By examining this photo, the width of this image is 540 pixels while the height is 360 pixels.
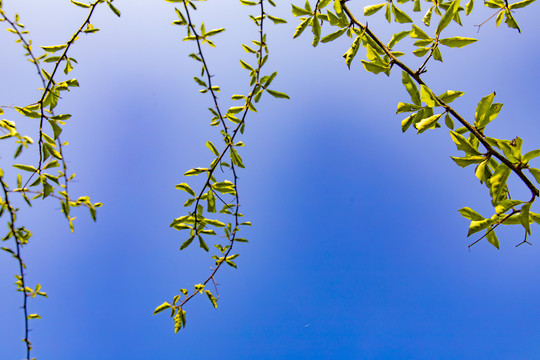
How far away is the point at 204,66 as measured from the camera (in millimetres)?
1575

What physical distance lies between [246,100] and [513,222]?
123cm

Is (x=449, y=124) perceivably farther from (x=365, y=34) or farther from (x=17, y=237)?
(x=17, y=237)

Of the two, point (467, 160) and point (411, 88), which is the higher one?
point (411, 88)

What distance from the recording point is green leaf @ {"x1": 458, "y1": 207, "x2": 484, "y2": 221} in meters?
1.00

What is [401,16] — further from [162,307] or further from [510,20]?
[162,307]

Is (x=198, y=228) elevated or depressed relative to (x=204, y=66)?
depressed

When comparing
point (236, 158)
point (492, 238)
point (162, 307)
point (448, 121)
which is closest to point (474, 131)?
point (448, 121)

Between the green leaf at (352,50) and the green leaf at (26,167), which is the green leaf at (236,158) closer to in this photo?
the green leaf at (352,50)

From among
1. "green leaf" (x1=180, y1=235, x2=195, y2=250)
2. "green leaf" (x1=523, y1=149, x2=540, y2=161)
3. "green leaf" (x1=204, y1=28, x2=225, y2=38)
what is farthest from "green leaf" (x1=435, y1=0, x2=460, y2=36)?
"green leaf" (x1=180, y1=235, x2=195, y2=250)

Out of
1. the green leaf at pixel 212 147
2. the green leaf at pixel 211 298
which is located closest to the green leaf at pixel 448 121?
the green leaf at pixel 212 147

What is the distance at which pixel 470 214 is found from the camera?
1016 millimetres

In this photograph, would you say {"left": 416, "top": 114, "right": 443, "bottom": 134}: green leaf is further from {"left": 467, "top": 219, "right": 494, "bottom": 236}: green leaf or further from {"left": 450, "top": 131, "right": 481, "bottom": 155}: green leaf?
{"left": 467, "top": 219, "right": 494, "bottom": 236}: green leaf

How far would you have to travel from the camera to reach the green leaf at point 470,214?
1003mm

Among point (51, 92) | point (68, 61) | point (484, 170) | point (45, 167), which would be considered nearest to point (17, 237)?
point (45, 167)
